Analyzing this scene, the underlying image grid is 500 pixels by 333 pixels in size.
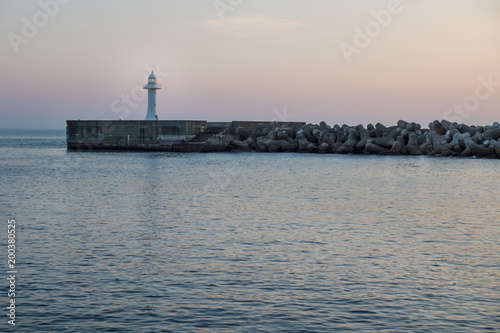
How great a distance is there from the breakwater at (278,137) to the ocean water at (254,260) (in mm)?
19630

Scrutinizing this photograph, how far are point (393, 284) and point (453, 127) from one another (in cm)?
3321

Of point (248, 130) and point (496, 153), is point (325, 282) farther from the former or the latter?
point (248, 130)

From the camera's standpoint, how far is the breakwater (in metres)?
39.5

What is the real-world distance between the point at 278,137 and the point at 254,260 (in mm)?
36196

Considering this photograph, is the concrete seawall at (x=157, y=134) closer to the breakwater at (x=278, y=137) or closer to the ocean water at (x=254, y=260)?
the breakwater at (x=278, y=137)

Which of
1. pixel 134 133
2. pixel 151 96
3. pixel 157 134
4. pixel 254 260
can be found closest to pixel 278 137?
pixel 157 134

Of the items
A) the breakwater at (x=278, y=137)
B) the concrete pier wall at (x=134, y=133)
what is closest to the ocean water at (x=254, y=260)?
the breakwater at (x=278, y=137)

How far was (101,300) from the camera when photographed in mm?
7301

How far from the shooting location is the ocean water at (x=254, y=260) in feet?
22.1

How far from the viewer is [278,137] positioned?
45.4m

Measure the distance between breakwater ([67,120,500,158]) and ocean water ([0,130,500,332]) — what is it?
19630 millimetres

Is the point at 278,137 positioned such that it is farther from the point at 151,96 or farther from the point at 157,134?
the point at 151,96

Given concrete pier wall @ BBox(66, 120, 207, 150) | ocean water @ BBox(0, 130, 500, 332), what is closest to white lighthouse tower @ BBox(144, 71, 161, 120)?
concrete pier wall @ BBox(66, 120, 207, 150)

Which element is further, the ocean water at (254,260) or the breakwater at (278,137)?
the breakwater at (278,137)
